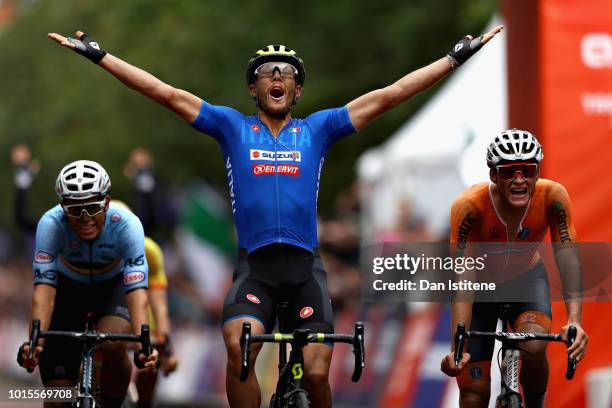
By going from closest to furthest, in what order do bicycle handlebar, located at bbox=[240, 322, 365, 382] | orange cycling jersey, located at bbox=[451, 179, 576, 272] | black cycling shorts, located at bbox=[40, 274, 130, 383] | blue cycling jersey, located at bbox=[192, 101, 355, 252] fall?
1. bicycle handlebar, located at bbox=[240, 322, 365, 382]
2. blue cycling jersey, located at bbox=[192, 101, 355, 252]
3. orange cycling jersey, located at bbox=[451, 179, 576, 272]
4. black cycling shorts, located at bbox=[40, 274, 130, 383]

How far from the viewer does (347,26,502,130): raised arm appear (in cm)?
1062

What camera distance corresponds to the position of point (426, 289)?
417 inches

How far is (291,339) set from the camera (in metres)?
9.77

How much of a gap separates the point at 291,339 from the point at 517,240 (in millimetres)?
1780

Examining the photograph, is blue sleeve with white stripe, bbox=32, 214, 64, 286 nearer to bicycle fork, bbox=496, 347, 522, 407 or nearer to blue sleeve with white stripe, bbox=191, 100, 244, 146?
blue sleeve with white stripe, bbox=191, 100, 244, 146

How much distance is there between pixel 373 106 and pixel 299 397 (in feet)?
7.13

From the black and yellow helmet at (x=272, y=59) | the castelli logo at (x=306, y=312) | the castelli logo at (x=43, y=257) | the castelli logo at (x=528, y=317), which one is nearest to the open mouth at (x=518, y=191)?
the castelli logo at (x=528, y=317)

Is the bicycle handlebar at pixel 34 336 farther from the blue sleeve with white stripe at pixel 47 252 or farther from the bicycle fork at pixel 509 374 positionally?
the bicycle fork at pixel 509 374

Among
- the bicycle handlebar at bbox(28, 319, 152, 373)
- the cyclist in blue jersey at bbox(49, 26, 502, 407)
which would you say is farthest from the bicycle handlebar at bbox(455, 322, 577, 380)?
the bicycle handlebar at bbox(28, 319, 152, 373)

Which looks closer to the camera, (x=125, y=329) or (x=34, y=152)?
(x=125, y=329)

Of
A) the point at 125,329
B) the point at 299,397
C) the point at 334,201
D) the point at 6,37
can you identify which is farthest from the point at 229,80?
the point at 6,37

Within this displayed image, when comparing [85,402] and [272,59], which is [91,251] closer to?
[85,402]

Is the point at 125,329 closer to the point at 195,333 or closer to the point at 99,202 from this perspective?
the point at 99,202

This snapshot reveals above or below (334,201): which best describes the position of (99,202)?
below
